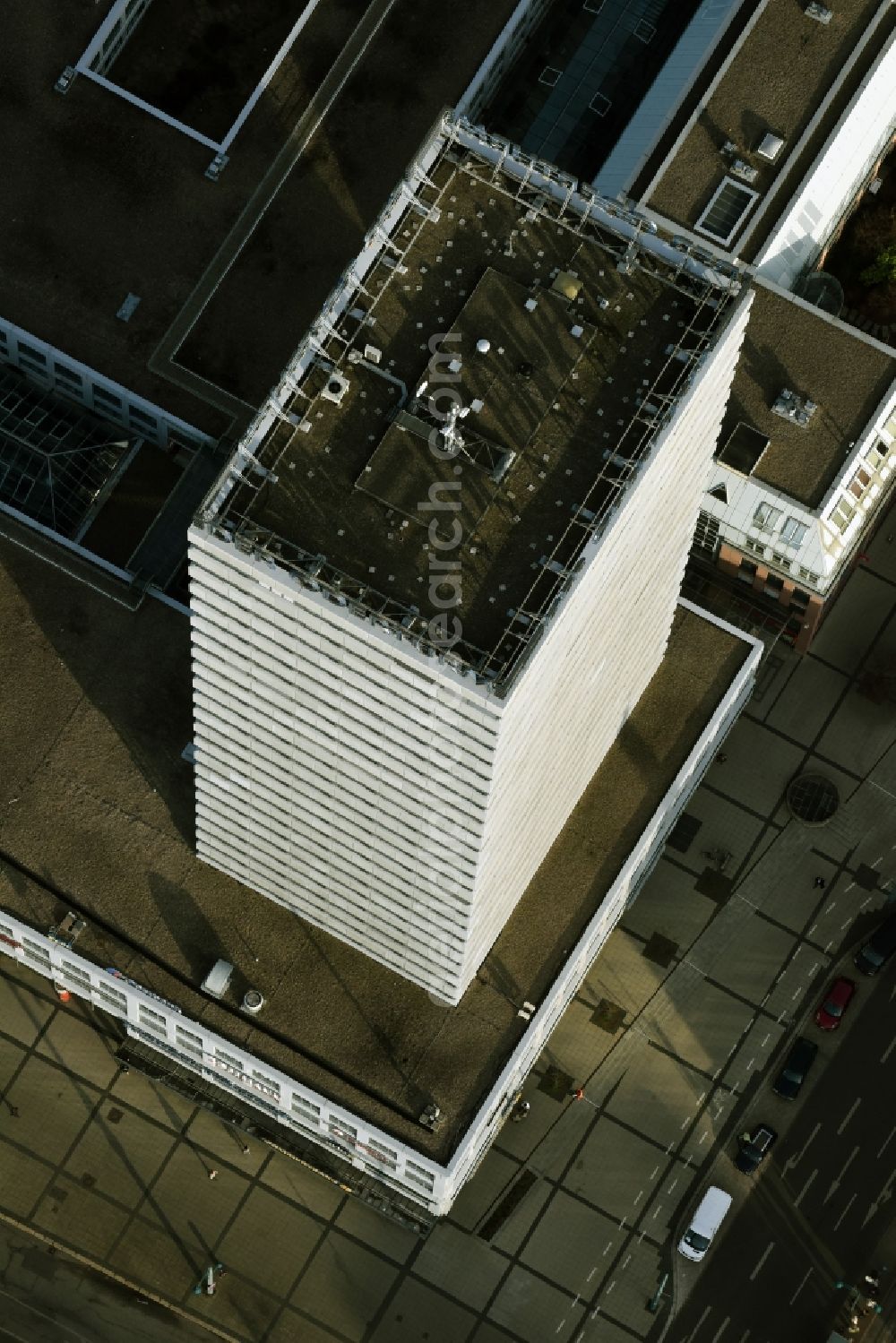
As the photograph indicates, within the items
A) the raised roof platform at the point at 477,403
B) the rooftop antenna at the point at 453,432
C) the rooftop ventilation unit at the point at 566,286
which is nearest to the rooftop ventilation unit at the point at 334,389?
the raised roof platform at the point at 477,403

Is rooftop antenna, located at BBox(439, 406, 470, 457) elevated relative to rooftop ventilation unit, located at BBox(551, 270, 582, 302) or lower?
lower

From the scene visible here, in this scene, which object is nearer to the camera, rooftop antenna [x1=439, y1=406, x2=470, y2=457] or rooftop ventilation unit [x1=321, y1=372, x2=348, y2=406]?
rooftop antenna [x1=439, y1=406, x2=470, y2=457]

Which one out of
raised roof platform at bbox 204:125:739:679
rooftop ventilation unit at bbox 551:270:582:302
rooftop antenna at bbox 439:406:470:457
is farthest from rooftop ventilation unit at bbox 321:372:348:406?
rooftop ventilation unit at bbox 551:270:582:302

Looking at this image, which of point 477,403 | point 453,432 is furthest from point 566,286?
point 453,432

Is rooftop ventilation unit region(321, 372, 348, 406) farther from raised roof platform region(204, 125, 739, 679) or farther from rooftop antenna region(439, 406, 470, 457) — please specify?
rooftop antenna region(439, 406, 470, 457)

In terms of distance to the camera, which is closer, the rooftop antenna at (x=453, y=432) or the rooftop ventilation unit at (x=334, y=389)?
the rooftop antenna at (x=453, y=432)

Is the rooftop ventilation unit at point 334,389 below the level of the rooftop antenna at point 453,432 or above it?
below

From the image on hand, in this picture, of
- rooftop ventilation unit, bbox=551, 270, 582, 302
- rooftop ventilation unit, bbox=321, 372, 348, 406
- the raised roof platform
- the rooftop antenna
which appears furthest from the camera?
rooftop ventilation unit, bbox=551, 270, 582, 302

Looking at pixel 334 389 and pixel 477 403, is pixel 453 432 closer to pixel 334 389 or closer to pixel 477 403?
pixel 477 403

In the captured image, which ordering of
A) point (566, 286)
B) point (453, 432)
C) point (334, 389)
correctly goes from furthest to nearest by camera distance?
point (566, 286), point (334, 389), point (453, 432)

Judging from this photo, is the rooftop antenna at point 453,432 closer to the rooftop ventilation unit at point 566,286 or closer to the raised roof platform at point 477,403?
the raised roof platform at point 477,403
